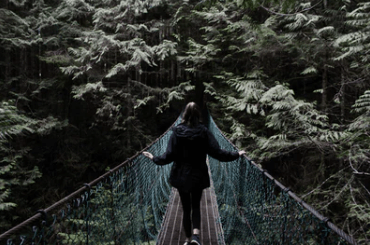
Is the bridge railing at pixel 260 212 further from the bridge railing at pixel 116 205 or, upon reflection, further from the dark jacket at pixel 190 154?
the bridge railing at pixel 116 205

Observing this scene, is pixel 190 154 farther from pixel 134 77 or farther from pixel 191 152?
pixel 134 77

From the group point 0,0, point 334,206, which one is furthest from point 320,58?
point 0,0

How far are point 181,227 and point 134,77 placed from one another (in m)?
6.80

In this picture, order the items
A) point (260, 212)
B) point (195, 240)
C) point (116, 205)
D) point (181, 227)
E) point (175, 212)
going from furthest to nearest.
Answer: point (175, 212), point (181, 227), point (260, 212), point (195, 240), point (116, 205)

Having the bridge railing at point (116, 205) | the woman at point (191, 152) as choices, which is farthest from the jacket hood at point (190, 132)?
the bridge railing at point (116, 205)

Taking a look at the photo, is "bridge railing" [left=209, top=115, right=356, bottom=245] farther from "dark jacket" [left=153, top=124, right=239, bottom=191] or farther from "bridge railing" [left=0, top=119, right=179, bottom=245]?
"bridge railing" [left=0, top=119, right=179, bottom=245]

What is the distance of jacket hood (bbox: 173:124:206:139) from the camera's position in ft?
5.46

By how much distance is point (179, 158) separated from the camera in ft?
5.66

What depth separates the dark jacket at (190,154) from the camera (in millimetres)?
1678

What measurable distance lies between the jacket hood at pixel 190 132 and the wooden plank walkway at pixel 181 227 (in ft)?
3.18

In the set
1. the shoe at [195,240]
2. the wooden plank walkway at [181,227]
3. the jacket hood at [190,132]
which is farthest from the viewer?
the wooden plank walkway at [181,227]

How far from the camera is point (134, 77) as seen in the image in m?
8.65

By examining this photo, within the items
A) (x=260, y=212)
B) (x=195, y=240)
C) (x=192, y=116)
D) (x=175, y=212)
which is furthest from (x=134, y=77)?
(x=195, y=240)

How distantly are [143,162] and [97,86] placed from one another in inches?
172
